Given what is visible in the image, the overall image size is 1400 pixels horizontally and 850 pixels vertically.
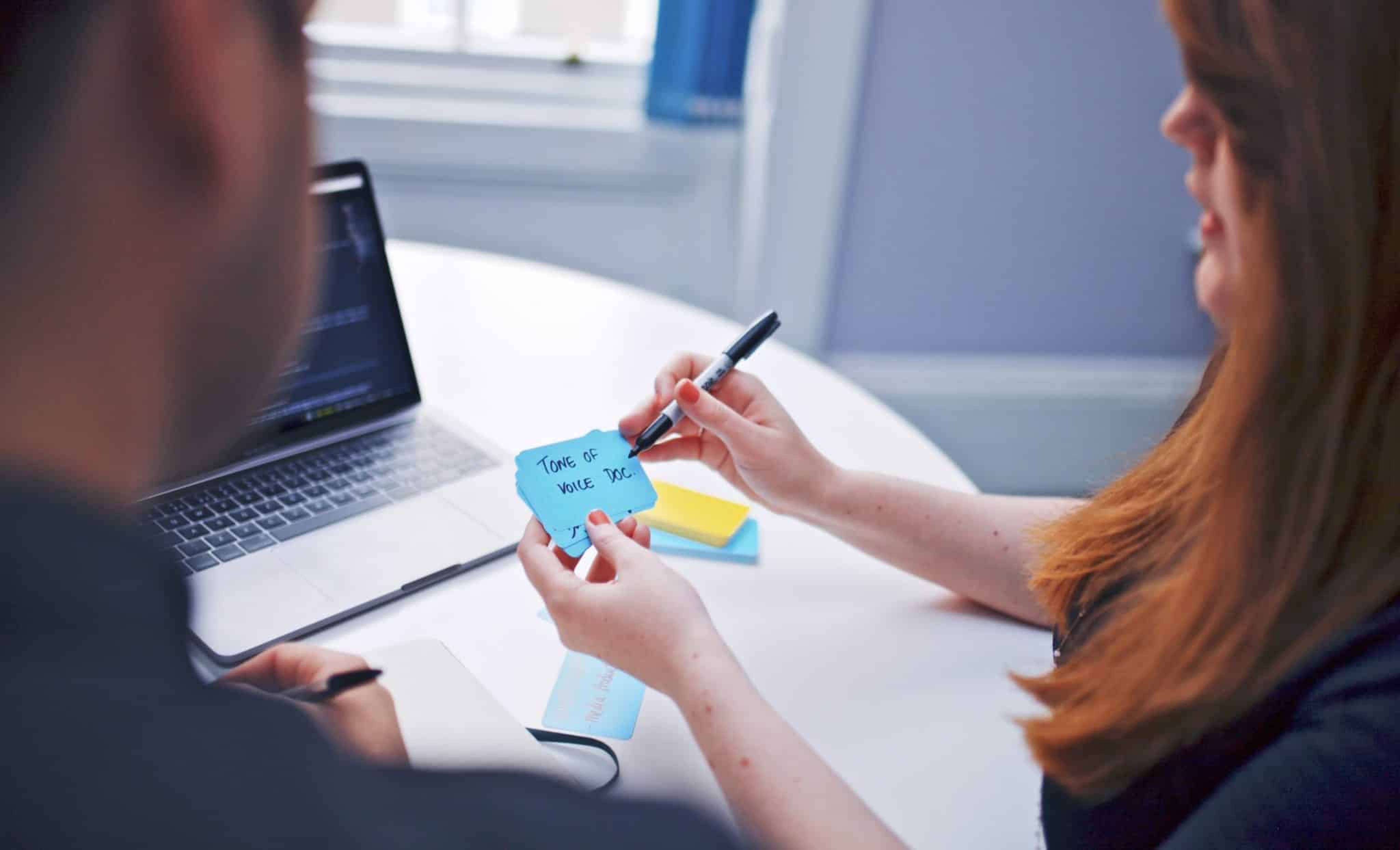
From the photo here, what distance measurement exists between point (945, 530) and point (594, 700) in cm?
36

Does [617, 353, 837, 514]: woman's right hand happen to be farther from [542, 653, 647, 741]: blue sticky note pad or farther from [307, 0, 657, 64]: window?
[307, 0, 657, 64]: window

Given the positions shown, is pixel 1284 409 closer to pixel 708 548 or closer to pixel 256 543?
pixel 708 548

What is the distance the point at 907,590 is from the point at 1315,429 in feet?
1.35

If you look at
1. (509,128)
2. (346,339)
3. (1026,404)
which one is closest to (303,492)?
(346,339)

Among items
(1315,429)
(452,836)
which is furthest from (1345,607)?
(452,836)

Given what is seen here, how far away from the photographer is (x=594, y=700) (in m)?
0.75

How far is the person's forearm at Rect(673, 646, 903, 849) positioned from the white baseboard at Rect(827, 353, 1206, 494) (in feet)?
5.68

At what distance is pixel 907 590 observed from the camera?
92cm

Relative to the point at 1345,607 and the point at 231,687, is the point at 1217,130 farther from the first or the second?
the point at 231,687

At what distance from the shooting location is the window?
7.03 feet

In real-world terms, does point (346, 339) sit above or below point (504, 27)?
below

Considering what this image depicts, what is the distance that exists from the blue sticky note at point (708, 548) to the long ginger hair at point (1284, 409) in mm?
327

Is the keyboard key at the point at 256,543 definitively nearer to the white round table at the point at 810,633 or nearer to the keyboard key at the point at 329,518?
the keyboard key at the point at 329,518

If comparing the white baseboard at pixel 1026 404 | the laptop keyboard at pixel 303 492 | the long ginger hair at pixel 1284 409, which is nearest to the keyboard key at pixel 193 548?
the laptop keyboard at pixel 303 492
